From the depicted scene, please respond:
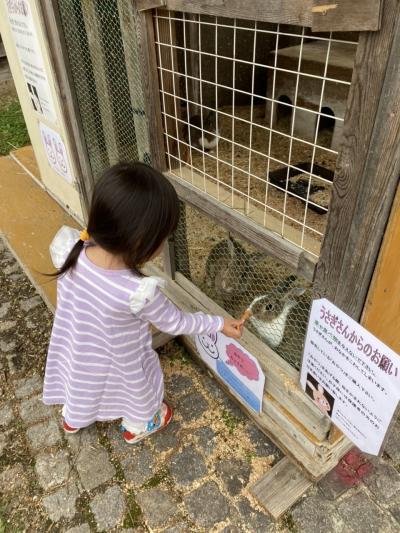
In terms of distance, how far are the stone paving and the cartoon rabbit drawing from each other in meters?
0.43

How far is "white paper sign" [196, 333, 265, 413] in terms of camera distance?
1680mm

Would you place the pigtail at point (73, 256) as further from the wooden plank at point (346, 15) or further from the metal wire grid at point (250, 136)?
the wooden plank at point (346, 15)

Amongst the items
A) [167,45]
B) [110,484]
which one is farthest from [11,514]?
[167,45]

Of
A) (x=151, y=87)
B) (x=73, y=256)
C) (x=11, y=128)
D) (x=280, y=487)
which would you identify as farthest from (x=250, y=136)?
(x=11, y=128)

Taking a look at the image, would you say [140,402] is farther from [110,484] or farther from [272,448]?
[272,448]

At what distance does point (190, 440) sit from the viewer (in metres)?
1.81

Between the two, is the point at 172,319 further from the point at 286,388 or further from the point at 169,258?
the point at 169,258

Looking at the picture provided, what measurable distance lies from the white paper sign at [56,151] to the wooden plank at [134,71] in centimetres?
104

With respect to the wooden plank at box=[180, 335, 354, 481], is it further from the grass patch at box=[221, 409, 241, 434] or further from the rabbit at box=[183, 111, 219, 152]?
the rabbit at box=[183, 111, 219, 152]

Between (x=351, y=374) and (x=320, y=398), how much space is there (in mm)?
237

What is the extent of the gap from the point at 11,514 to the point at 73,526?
10.1 inches

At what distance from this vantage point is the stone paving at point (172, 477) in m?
1.54

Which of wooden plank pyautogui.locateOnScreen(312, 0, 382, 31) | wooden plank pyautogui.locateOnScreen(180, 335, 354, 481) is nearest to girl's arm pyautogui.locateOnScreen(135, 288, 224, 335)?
wooden plank pyautogui.locateOnScreen(180, 335, 354, 481)

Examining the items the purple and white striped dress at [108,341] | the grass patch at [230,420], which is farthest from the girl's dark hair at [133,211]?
the grass patch at [230,420]
